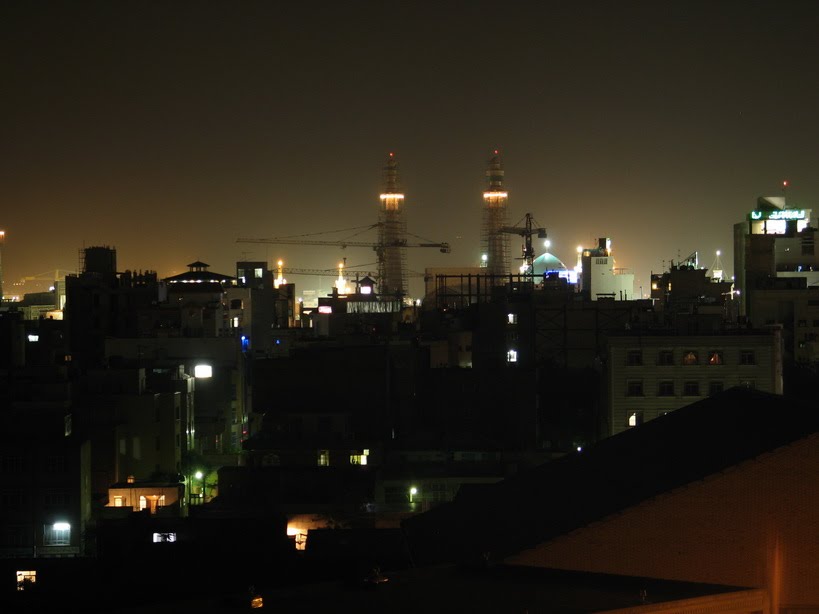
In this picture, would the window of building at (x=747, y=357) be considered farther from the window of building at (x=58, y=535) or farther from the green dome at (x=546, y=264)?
the green dome at (x=546, y=264)

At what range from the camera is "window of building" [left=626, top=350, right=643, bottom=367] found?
21.3m

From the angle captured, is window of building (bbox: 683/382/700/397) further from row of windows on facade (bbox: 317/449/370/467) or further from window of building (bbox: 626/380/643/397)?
row of windows on facade (bbox: 317/449/370/467)

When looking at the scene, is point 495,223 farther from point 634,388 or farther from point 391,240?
point 634,388

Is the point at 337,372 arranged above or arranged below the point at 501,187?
below

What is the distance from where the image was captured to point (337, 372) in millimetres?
24141

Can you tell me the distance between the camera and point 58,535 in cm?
1625

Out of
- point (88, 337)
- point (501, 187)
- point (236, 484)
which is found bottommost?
point (236, 484)

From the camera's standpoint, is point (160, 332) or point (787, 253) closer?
point (160, 332)

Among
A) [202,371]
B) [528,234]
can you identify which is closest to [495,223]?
[528,234]

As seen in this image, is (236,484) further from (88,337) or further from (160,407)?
(88,337)

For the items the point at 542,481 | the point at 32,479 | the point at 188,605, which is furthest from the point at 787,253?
the point at 188,605

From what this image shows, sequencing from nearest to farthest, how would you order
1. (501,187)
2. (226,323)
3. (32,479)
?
(32,479), (226,323), (501,187)

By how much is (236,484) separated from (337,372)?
6.69 m

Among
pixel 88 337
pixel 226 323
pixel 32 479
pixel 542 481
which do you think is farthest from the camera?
pixel 88 337
